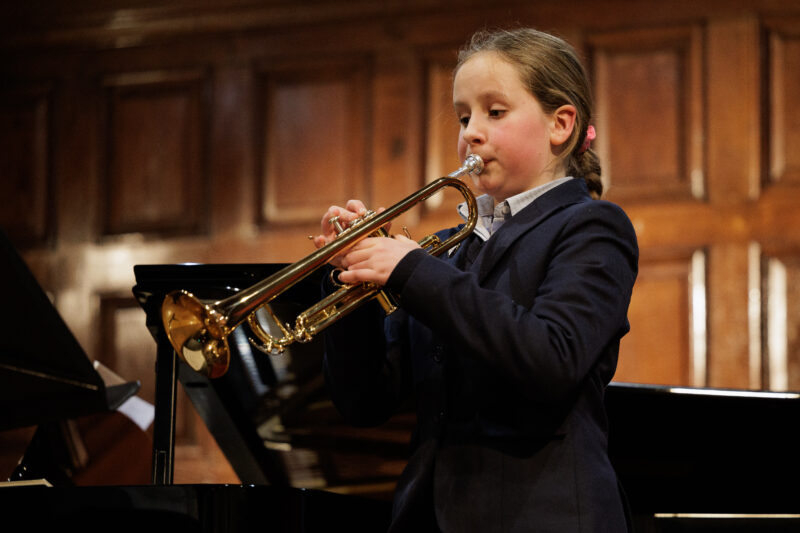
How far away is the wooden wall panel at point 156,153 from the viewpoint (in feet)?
14.1

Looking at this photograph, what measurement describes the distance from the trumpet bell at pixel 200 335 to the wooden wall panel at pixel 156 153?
2984 mm

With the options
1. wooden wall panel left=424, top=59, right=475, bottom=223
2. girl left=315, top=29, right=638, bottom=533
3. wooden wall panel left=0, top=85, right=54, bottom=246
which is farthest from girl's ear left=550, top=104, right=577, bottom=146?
wooden wall panel left=0, top=85, right=54, bottom=246

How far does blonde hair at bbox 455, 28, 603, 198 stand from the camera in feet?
5.09

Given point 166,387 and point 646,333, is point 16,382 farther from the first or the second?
point 646,333

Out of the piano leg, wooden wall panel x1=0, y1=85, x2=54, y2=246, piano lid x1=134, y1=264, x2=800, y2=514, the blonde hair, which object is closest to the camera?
the blonde hair

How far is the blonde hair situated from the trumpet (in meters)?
0.17

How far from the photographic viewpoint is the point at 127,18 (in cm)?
440

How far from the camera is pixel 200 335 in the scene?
1335mm

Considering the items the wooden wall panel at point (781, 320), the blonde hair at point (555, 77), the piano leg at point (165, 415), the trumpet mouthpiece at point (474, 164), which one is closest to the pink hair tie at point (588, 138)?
the blonde hair at point (555, 77)

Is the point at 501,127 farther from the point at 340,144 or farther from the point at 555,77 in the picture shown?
the point at 340,144

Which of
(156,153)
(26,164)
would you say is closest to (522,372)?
(156,153)

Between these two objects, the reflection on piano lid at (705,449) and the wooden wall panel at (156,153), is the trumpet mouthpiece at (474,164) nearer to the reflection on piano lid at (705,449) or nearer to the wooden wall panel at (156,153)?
the reflection on piano lid at (705,449)

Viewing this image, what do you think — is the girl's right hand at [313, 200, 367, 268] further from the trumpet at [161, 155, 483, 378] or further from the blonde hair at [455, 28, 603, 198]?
the blonde hair at [455, 28, 603, 198]

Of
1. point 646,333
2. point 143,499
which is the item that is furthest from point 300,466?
point 646,333
